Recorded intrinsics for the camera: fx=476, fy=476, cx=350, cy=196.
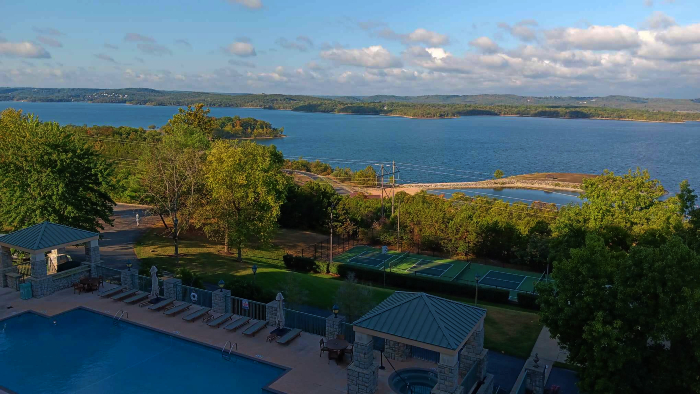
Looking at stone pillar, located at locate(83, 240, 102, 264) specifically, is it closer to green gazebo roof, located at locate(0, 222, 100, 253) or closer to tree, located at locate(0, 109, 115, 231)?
green gazebo roof, located at locate(0, 222, 100, 253)

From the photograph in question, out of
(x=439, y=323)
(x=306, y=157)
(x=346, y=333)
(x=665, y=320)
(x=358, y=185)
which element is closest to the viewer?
(x=665, y=320)

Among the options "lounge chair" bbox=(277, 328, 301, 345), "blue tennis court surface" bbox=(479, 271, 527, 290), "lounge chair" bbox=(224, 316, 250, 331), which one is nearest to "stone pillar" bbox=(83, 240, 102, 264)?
"lounge chair" bbox=(224, 316, 250, 331)

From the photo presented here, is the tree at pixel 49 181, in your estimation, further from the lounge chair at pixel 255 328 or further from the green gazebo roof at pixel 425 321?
the green gazebo roof at pixel 425 321

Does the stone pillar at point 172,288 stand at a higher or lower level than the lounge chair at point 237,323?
higher

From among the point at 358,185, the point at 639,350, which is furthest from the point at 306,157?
the point at 639,350

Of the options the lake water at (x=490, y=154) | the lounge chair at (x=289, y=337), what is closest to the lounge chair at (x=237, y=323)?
the lounge chair at (x=289, y=337)

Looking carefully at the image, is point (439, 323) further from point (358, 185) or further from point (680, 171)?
point (680, 171)

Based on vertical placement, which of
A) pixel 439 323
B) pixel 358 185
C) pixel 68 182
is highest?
pixel 68 182
